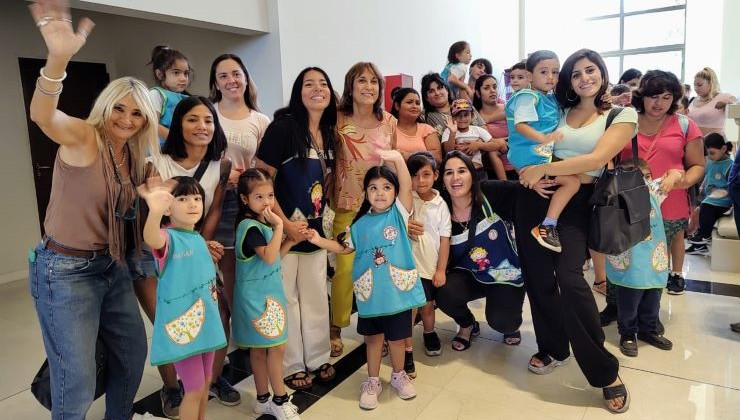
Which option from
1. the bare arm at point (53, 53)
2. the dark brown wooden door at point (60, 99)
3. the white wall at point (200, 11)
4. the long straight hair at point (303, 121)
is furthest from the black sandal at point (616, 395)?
the dark brown wooden door at point (60, 99)

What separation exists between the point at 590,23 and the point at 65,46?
1149 cm

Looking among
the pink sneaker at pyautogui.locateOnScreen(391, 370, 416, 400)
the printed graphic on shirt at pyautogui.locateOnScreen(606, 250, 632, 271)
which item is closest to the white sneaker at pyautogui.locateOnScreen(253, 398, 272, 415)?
the pink sneaker at pyautogui.locateOnScreen(391, 370, 416, 400)

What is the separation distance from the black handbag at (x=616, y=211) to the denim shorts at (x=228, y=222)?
1.64m

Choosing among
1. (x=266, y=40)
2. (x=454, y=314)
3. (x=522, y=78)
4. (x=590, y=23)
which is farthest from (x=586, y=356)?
(x=590, y=23)

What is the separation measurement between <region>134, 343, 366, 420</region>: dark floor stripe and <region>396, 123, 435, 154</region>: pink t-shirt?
3.87 feet

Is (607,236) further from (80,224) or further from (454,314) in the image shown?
(80,224)

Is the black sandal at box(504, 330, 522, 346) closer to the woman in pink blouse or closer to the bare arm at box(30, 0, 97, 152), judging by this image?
the woman in pink blouse

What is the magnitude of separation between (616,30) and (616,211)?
10.0m

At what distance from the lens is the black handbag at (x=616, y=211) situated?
2.23 metres

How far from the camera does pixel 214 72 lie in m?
2.73

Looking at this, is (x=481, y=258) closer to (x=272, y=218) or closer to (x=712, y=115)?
(x=272, y=218)

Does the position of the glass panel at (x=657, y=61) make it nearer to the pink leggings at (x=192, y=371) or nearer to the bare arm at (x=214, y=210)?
the bare arm at (x=214, y=210)

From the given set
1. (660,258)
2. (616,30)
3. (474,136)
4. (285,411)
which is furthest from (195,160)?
(616,30)

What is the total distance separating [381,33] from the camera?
5.68 m
